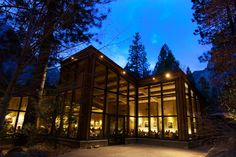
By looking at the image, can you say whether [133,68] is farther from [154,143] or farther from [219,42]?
[219,42]

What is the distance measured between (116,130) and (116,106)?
156 cm

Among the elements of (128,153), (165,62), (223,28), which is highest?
(165,62)

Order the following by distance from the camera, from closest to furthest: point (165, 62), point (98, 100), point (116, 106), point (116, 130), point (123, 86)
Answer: point (98, 100)
point (116, 130)
point (116, 106)
point (123, 86)
point (165, 62)

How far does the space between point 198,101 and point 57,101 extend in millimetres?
11427

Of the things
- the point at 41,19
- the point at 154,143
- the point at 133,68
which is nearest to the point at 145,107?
the point at 154,143

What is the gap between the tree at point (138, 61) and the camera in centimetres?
2998

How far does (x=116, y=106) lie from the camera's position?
36.4 ft

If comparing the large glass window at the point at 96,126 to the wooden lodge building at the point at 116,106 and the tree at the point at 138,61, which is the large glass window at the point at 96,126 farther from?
the tree at the point at 138,61

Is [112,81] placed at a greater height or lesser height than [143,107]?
greater

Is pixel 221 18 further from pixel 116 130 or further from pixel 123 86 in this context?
pixel 116 130

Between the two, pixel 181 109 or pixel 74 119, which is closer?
pixel 74 119

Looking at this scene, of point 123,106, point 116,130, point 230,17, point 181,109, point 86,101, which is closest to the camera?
point 230,17

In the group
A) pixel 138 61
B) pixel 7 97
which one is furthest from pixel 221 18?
pixel 138 61

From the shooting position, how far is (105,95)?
34.4ft
